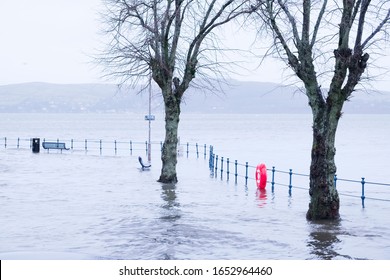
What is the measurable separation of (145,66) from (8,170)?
1037 cm

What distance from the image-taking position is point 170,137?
24078 millimetres

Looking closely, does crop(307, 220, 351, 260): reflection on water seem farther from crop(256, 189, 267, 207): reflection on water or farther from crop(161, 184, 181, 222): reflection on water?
crop(256, 189, 267, 207): reflection on water

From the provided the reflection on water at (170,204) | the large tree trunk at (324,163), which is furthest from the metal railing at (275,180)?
the reflection on water at (170,204)

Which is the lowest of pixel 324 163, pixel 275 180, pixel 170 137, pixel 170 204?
pixel 275 180

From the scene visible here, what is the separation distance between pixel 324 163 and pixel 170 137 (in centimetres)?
922

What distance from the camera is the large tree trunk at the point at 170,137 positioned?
926 inches

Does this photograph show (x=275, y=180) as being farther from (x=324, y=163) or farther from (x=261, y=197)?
(x=324, y=163)

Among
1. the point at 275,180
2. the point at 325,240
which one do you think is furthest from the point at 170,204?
the point at 275,180

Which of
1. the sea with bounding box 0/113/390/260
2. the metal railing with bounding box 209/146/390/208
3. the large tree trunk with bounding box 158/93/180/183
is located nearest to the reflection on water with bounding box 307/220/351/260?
the sea with bounding box 0/113/390/260

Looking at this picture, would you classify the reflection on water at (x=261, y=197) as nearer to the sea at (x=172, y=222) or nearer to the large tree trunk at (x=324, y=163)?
the sea at (x=172, y=222)

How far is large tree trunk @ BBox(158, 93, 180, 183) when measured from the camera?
926 inches

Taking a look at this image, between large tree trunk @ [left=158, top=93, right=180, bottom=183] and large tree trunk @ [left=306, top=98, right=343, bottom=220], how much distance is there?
333 inches

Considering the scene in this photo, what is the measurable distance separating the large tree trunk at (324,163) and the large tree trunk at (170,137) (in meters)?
8.47

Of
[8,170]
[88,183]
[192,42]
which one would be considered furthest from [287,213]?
[8,170]
